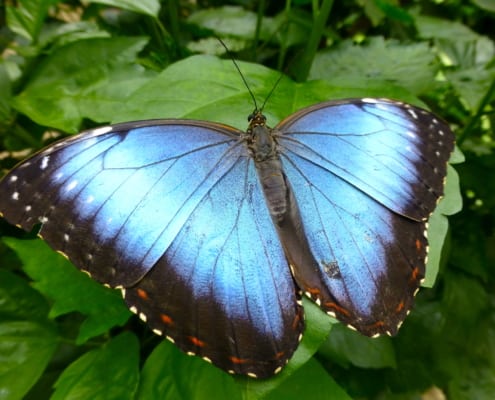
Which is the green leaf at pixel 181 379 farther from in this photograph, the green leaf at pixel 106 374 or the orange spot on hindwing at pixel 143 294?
the orange spot on hindwing at pixel 143 294

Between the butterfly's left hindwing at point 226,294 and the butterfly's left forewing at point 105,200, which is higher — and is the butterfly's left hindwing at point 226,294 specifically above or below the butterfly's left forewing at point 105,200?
below

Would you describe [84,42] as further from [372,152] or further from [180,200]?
[372,152]

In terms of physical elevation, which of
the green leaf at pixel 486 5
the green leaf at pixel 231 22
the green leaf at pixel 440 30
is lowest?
the green leaf at pixel 440 30

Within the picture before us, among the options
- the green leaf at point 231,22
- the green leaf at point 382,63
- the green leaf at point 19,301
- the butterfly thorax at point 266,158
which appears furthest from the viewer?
the green leaf at point 231,22

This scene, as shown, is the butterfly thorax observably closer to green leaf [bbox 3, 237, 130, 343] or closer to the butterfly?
the butterfly

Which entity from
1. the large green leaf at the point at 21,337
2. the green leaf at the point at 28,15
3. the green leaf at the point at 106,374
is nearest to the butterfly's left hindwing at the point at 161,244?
the green leaf at the point at 106,374

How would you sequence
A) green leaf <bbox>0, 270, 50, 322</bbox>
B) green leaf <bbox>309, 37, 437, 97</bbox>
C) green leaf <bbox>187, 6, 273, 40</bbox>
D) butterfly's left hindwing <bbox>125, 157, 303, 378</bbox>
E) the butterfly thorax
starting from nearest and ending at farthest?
butterfly's left hindwing <bbox>125, 157, 303, 378</bbox> → the butterfly thorax → green leaf <bbox>0, 270, 50, 322</bbox> → green leaf <bbox>309, 37, 437, 97</bbox> → green leaf <bbox>187, 6, 273, 40</bbox>

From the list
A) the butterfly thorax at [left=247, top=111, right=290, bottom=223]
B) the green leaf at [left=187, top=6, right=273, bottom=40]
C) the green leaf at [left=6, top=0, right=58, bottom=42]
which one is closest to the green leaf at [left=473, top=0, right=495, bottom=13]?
the green leaf at [left=187, top=6, right=273, bottom=40]
